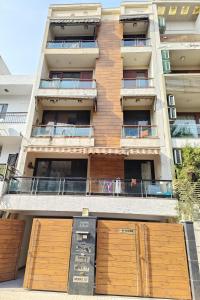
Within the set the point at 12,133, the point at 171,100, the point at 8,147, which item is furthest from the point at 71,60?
the point at 171,100

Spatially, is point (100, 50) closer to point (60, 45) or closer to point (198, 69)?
point (60, 45)

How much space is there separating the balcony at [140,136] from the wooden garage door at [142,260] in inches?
245

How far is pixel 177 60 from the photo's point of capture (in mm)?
18859

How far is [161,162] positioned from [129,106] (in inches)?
234

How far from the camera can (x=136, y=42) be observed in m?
18.7

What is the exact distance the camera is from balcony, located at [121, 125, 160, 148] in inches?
586

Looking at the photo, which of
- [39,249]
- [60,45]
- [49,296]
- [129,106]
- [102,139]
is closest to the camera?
[49,296]

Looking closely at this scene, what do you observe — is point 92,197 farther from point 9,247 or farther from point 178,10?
point 178,10

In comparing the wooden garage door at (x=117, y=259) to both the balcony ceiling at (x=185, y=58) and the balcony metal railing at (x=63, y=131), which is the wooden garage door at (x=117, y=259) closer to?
the balcony metal railing at (x=63, y=131)

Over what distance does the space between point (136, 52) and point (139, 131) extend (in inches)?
307

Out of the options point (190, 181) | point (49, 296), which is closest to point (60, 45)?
point (190, 181)

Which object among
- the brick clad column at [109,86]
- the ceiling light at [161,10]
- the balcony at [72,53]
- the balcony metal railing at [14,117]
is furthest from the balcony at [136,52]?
the balcony metal railing at [14,117]

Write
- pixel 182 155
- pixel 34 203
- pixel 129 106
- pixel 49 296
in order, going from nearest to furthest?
pixel 49 296 < pixel 34 203 < pixel 182 155 < pixel 129 106

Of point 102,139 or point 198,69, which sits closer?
point 102,139
